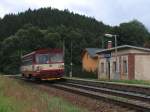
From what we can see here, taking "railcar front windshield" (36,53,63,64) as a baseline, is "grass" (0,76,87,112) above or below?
below

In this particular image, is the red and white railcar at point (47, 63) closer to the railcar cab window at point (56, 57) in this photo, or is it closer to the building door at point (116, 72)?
the railcar cab window at point (56, 57)

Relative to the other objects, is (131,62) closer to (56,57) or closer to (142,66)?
(142,66)

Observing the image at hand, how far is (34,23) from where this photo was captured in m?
154

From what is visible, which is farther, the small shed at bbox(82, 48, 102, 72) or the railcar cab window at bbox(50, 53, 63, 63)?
the small shed at bbox(82, 48, 102, 72)

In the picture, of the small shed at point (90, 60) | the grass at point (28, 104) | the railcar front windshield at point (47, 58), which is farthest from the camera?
the small shed at point (90, 60)

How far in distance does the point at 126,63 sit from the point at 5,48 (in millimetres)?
54392

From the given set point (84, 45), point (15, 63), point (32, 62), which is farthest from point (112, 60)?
point (84, 45)

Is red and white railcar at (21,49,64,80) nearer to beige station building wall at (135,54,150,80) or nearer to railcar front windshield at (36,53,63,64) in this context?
railcar front windshield at (36,53,63,64)

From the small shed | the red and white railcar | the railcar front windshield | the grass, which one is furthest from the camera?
the small shed

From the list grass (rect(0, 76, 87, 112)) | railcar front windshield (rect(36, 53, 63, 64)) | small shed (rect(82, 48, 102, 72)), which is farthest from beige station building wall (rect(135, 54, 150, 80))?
grass (rect(0, 76, 87, 112))

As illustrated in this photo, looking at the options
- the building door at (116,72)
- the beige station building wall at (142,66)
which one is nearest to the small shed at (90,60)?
the building door at (116,72)

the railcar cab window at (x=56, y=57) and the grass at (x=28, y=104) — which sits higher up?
the railcar cab window at (x=56, y=57)

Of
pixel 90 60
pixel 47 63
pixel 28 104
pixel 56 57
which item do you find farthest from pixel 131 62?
pixel 28 104

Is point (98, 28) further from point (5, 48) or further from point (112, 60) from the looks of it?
point (112, 60)
